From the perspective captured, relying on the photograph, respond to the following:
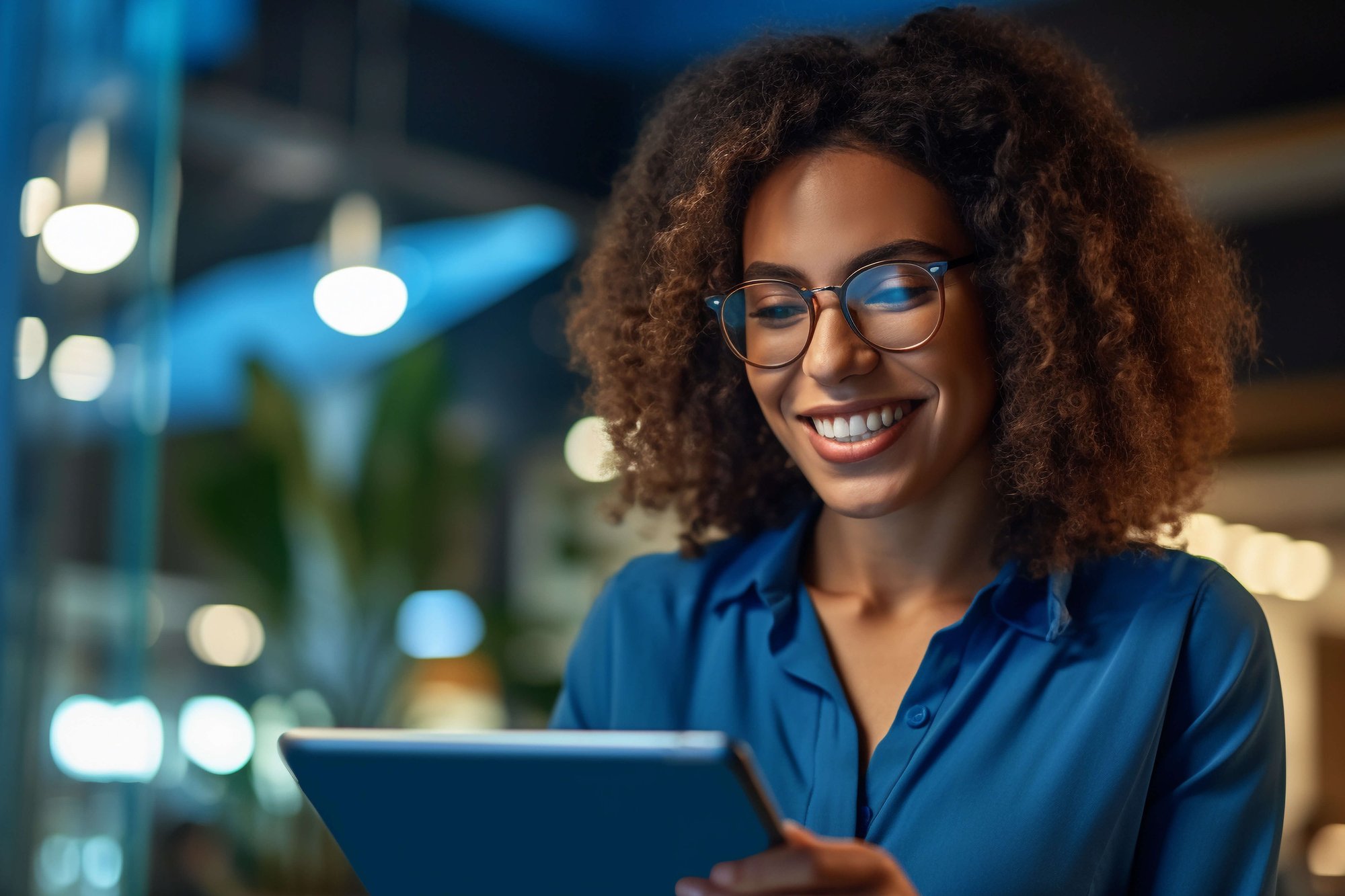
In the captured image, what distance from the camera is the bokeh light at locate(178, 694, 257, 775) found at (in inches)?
164

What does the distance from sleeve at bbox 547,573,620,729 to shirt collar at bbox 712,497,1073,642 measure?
125mm

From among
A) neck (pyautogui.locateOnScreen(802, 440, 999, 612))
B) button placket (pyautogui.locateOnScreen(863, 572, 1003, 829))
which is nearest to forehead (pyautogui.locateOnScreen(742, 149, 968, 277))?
neck (pyautogui.locateOnScreen(802, 440, 999, 612))

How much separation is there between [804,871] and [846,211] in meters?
0.63

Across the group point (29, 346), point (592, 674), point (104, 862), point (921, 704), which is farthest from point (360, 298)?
point (921, 704)

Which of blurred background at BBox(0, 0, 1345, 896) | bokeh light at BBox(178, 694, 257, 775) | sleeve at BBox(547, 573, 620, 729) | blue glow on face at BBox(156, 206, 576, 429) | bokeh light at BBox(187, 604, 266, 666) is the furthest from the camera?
blue glow on face at BBox(156, 206, 576, 429)

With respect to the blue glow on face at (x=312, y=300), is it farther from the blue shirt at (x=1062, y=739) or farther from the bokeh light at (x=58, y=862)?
the blue shirt at (x=1062, y=739)

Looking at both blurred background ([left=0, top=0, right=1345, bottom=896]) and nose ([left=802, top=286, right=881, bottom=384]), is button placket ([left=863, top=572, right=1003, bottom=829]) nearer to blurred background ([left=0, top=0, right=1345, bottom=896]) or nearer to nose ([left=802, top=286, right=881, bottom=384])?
nose ([left=802, top=286, right=881, bottom=384])

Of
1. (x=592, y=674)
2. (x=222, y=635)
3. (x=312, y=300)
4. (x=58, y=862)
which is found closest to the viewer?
(x=592, y=674)

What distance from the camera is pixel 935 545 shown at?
138cm

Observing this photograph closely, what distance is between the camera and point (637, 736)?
0.83 meters

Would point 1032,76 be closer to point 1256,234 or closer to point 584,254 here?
point 1256,234

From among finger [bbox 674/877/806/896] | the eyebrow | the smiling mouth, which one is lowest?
finger [bbox 674/877/806/896]

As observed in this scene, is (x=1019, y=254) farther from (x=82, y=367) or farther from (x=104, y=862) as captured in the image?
(x=104, y=862)

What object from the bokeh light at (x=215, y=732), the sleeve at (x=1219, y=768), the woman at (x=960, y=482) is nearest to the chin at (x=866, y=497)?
the woman at (x=960, y=482)
